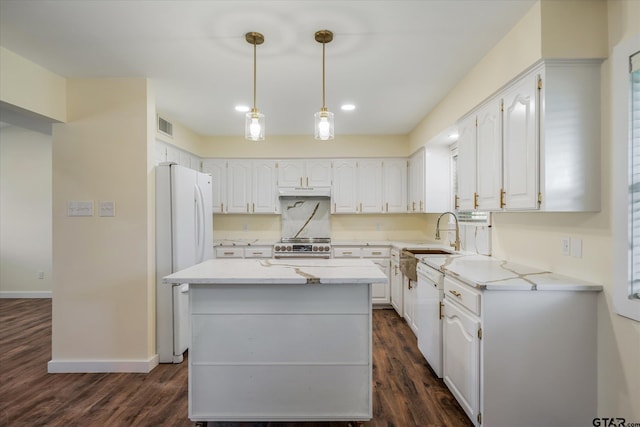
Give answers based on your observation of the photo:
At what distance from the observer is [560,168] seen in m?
1.79

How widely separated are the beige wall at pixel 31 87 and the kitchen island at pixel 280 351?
6.73ft

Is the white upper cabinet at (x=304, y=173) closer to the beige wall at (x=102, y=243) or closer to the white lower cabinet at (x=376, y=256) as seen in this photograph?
the white lower cabinet at (x=376, y=256)

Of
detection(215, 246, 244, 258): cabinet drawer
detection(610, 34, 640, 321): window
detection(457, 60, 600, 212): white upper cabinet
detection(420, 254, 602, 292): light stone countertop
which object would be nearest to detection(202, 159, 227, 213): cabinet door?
detection(215, 246, 244, 258): cabinet drawer

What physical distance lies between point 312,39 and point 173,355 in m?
2.96

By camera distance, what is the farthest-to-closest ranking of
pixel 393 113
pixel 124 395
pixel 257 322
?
pixel 393 113 < pixel 124 395 < pixel 257 322

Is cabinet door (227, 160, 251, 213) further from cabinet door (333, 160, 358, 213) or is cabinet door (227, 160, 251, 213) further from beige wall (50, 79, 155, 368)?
beige wall (50, 79, 155, 368)

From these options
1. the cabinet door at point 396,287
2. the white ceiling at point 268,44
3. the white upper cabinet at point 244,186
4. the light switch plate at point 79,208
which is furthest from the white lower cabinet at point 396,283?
the light switch plate at point 79,208

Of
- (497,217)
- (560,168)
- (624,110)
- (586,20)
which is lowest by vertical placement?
(497,217)

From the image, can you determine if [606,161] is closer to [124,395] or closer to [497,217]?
[497,217]

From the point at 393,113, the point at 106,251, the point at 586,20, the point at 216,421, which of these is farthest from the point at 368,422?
the point at 393,113

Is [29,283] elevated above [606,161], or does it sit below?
below

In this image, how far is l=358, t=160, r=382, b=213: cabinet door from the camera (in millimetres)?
4762

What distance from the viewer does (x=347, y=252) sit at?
4.45m

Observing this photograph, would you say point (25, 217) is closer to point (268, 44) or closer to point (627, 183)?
point (268, 44)
